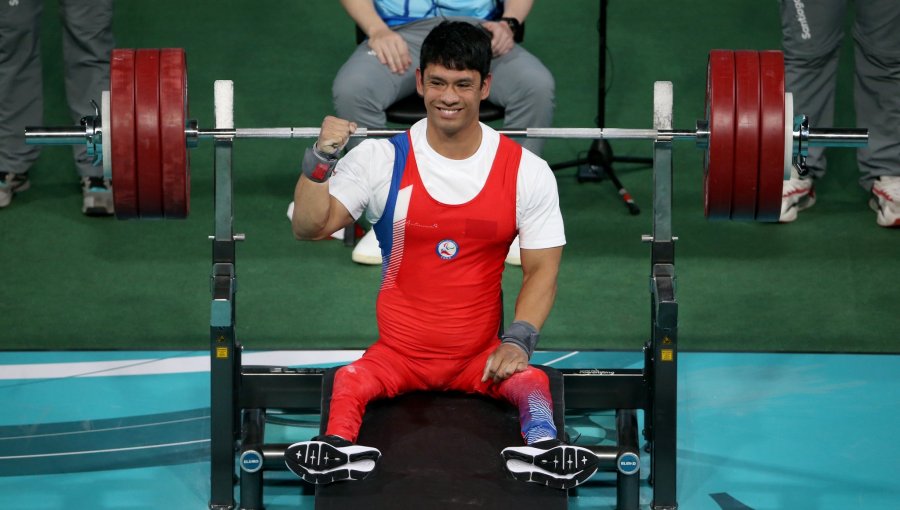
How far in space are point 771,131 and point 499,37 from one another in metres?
1.96

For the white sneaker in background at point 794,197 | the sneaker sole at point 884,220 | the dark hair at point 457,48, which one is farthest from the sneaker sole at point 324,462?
the sneaker sole at point 884,220

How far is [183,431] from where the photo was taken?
175 inches

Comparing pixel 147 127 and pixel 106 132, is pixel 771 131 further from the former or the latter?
pixel 106 132

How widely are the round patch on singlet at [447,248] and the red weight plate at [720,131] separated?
0.71m

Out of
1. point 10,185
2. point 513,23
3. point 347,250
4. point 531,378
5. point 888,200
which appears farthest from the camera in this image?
point 10,185

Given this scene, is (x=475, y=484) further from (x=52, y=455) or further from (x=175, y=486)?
(x=52, y=455)

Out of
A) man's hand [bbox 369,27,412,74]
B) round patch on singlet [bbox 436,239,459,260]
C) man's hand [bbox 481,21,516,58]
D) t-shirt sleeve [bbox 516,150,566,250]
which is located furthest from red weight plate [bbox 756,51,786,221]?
man's hand [bbox 369,27,412,74]

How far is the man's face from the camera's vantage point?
3822 millimetres

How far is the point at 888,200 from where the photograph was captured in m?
5.95

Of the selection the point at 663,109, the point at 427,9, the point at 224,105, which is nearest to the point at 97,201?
the point at 427,9

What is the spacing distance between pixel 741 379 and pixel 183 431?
1862 millimetres

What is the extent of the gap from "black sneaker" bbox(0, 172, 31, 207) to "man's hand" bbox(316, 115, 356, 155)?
2934 mm

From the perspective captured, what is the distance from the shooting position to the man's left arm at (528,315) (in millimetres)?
3770

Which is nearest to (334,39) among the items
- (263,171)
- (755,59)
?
(263,171)
